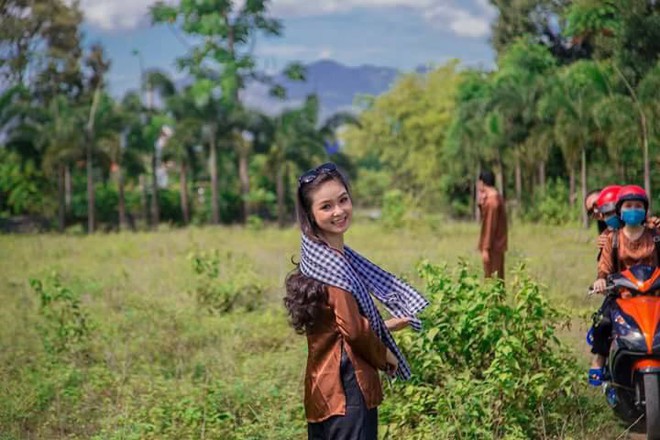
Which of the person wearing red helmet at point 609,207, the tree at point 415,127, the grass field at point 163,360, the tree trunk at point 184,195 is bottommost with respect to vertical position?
the grass field at point 163,360

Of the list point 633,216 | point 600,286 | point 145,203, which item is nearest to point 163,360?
point 600,286

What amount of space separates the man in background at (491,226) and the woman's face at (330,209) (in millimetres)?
5698

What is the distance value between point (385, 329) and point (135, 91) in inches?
1333

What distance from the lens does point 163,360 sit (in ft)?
23.4

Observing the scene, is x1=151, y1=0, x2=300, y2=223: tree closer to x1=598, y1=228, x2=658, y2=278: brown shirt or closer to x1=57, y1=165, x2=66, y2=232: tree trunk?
x1=57, y1=165, x2=66, y2=232: tree trunk

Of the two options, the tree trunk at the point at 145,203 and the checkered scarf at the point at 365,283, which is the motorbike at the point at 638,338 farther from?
the tree trunk at the point at 145,203

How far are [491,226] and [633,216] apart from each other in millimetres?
4001

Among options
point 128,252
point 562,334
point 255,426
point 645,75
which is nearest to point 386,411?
point 255,426

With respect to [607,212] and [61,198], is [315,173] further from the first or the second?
[61,198]

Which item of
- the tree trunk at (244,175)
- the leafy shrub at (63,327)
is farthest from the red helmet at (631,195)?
the tree trunk at (244,175)

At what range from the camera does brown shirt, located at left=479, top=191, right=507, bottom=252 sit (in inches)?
345

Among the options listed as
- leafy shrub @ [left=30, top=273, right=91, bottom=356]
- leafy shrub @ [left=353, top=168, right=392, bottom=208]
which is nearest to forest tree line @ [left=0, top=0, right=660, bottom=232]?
leafy shrub @ [left=353, top=168, right=392, bottom=208]

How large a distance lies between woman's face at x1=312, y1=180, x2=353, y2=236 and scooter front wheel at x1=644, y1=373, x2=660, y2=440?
2.24 meters

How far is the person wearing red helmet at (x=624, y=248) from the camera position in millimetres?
4797
